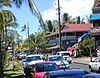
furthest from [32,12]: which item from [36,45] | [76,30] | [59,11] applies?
[36,45]

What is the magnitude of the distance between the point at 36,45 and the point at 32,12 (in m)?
96.4

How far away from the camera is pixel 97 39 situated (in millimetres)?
71812

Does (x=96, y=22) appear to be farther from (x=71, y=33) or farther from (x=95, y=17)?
(x=71, y=33)

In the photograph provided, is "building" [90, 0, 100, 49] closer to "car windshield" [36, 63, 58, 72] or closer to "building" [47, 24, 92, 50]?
"building" [47, 24, 92, 50]

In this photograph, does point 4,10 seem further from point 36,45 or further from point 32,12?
point 36,45

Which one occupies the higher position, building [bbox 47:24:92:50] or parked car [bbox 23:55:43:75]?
building [bbox 47:24:92:50]

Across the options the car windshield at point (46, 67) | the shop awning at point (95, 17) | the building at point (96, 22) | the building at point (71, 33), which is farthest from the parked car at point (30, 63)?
the building at point (71, 33)

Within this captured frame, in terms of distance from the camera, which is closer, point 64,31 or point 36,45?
point 64,31

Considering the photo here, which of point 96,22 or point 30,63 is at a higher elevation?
point 96,22

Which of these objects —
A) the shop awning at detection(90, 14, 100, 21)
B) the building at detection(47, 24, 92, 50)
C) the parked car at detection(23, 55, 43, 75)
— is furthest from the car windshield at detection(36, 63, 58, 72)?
the building at detection(47, 24, 92, 50)

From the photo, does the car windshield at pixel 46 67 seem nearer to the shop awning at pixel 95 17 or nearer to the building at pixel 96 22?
the building at pixel 96 22

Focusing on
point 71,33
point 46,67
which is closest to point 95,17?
point 71,33

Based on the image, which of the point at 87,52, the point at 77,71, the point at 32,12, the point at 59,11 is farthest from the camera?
the point at 87,52

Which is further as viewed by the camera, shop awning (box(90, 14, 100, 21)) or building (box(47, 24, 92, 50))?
building (box(47, 24, 92, 50))
